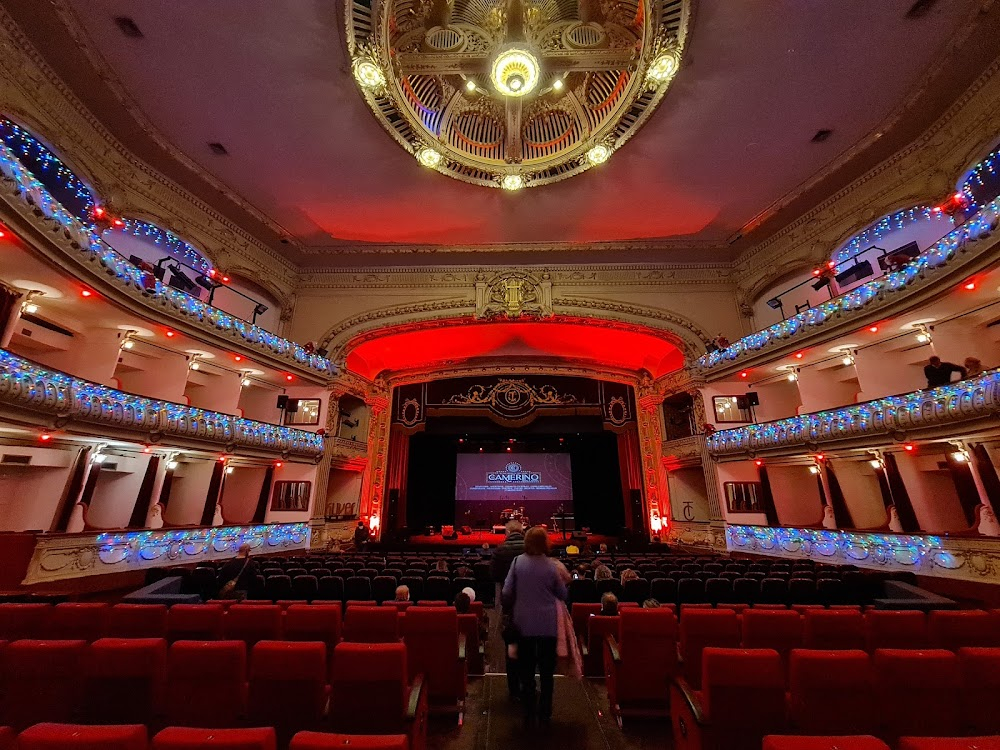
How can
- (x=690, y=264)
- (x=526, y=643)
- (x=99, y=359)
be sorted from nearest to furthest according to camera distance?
(x=526, y=643), (x=99, y=359), (x=690, y=264)

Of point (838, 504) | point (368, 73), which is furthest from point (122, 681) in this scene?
point (838, 504)

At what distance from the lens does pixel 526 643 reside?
3062 millimetres

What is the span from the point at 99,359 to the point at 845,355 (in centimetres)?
2055

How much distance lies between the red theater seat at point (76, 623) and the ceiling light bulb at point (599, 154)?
39.4 ft

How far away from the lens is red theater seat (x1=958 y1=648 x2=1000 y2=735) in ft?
7.90

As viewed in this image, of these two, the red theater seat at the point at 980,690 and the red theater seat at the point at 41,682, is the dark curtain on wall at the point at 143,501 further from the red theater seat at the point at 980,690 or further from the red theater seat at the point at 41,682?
the red theater seat at the point at 980,690

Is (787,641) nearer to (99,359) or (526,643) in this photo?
(526,643)

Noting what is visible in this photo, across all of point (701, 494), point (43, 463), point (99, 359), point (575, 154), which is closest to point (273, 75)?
point (575, 154)

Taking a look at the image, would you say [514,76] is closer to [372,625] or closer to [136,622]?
[372,625]

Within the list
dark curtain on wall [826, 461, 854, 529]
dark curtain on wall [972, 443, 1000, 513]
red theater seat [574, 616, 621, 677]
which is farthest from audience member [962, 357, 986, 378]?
red theater seat [574, 616, 621, 677]

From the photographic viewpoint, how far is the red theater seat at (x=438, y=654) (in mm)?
3297

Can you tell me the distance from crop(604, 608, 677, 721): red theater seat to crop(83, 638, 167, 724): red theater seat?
124 inches

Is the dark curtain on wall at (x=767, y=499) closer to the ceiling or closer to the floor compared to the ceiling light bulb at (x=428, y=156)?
closer to the floor

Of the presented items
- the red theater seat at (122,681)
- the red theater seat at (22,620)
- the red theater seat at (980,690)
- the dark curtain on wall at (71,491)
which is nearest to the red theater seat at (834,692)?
the red theater seat at (980,690)
